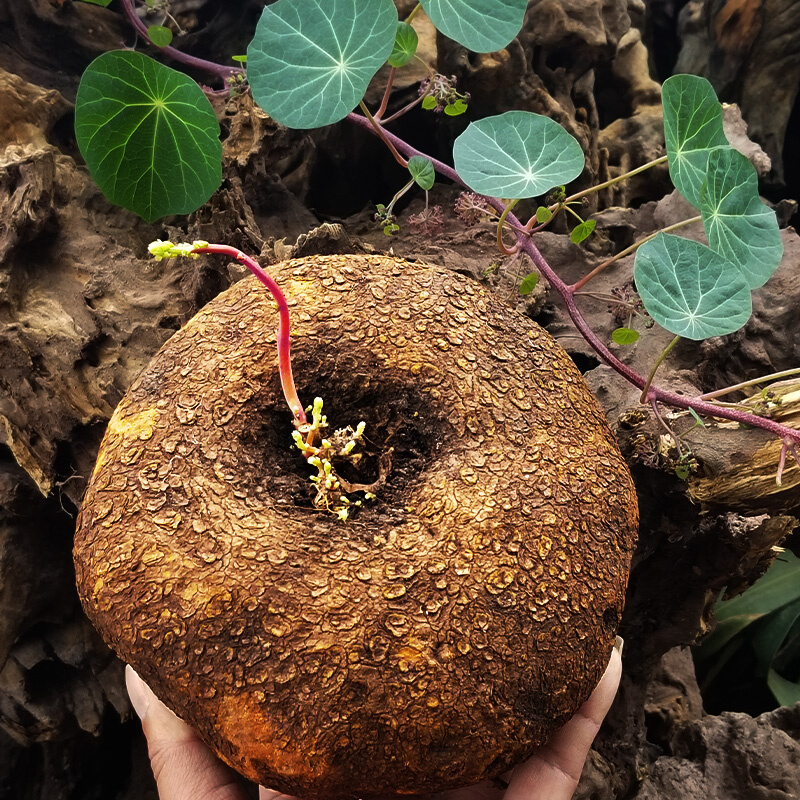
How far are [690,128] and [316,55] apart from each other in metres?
0.87

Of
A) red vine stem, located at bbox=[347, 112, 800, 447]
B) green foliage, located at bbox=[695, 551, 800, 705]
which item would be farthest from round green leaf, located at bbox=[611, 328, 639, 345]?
green foliage, located at bbox=[695, 551, 800, 705]

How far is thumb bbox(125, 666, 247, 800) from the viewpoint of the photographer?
131 centimetres

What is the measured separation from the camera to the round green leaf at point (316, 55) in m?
1.33

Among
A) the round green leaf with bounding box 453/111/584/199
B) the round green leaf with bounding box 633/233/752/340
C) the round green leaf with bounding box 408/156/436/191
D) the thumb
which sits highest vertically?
the round green leaf with bounding box 453/111/584/199

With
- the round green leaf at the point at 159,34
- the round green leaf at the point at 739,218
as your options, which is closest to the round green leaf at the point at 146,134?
the round green leaf at the point at 159,34

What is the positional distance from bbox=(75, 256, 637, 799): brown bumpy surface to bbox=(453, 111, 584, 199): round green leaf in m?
0.24

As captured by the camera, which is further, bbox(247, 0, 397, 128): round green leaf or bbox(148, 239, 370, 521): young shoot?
bbox(247, 0, 397, 128): round green leaf

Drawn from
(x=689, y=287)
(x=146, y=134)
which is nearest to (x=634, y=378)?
(x=689, y=287)

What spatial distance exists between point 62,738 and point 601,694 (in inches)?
63.4

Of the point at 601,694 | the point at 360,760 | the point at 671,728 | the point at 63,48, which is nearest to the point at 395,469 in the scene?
the point at 360,760

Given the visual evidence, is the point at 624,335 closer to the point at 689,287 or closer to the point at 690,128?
the point at 689,287

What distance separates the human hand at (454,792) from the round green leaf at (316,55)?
136cm

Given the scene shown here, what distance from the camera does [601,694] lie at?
1406 mm

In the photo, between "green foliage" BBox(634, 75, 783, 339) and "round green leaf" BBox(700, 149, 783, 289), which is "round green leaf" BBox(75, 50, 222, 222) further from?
"round green leaf" BBox(700, 149, 783, 289)
